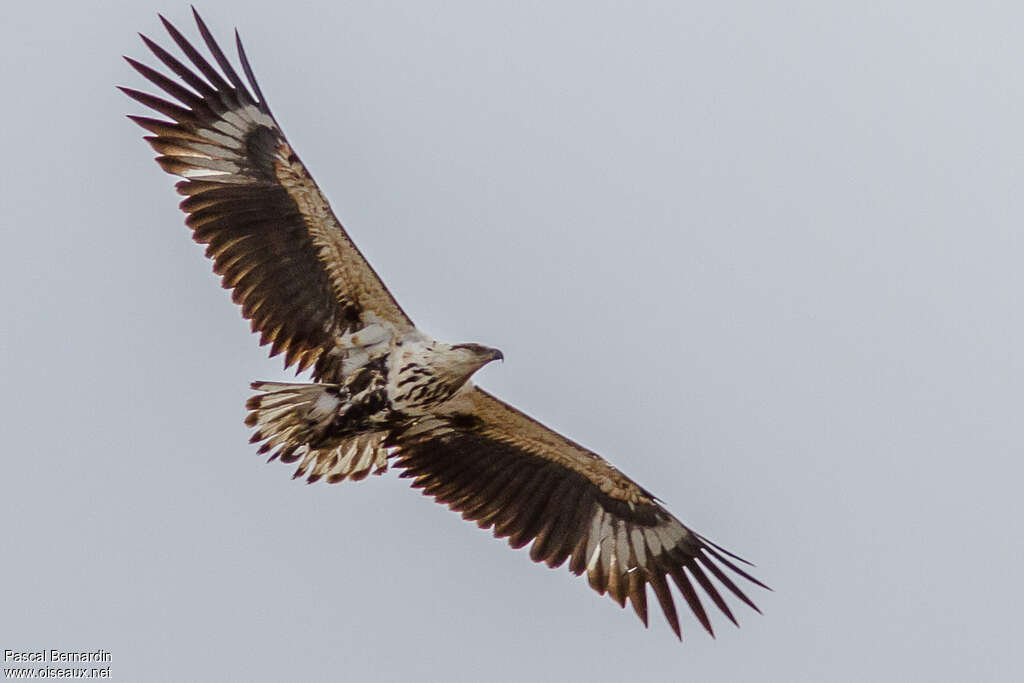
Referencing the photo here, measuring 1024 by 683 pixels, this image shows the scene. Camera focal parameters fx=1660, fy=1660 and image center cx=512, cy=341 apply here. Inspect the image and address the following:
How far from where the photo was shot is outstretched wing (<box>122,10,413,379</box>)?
393 inches

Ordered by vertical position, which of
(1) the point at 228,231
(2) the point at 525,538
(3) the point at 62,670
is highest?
(1) the point at 228,231

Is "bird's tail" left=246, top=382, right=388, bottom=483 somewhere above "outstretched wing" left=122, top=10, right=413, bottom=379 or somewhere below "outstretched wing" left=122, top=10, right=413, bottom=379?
below

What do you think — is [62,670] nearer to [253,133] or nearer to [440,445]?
[440,445]

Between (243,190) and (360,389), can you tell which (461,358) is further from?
(243,190)

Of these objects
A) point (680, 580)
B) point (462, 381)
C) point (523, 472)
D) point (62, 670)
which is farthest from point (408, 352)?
point (62, 670)

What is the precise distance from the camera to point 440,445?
10.8 meters

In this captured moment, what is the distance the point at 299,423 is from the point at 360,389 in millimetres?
434

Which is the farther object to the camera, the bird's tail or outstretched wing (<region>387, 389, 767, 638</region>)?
outstretched wing (<region>387, 389, 767, 638</region>)

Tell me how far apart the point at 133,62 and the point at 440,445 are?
10.2 ft

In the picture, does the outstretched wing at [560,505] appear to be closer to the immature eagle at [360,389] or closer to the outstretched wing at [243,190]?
the immature eagle at [360,389]

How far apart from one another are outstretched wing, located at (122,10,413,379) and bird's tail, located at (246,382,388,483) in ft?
1.87

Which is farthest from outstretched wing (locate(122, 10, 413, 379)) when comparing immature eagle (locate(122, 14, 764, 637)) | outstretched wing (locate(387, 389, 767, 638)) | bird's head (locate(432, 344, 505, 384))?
outstretched wing (locate(387, 389, 767, 638))

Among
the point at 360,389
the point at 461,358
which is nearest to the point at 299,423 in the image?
the point at 360,389

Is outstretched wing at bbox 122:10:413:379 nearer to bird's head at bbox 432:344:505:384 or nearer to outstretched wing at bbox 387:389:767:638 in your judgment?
bird's head at bbox 432:344:505:384
